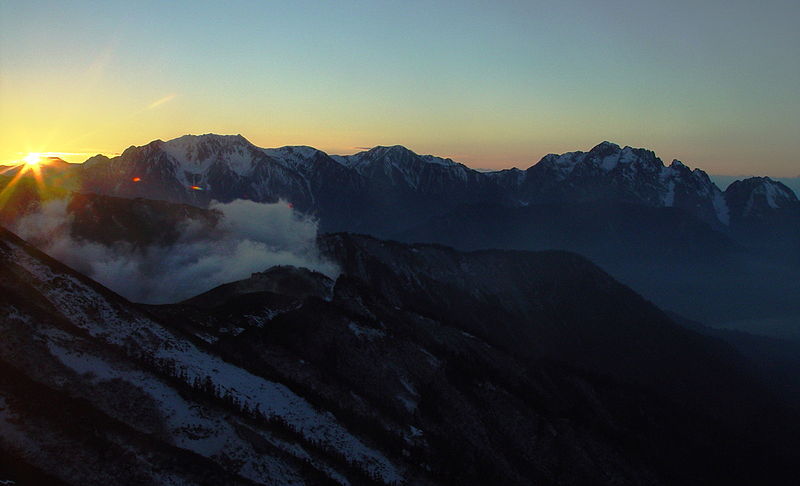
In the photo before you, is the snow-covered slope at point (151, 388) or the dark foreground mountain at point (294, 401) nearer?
the dark foreground mountain at point (294, 401)

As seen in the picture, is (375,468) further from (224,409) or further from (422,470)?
(224,409)

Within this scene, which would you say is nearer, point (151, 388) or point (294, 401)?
point (151, 388)

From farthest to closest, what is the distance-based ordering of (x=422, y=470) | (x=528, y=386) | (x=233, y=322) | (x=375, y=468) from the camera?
(x=528, y=386), (x=233, y=322), (x=422, y=470), (x=375, y=468)

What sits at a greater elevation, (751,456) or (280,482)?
(280,482)

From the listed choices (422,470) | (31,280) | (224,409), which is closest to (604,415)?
(422,470)

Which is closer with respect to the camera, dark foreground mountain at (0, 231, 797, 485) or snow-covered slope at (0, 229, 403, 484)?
dark foreground mountain at (0, 231, 797, 485)

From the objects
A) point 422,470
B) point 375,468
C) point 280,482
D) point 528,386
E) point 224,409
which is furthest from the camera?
point 528,386

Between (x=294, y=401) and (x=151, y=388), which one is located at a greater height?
(x=151, y=388)

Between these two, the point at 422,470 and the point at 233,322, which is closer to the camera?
the point at 422,470
